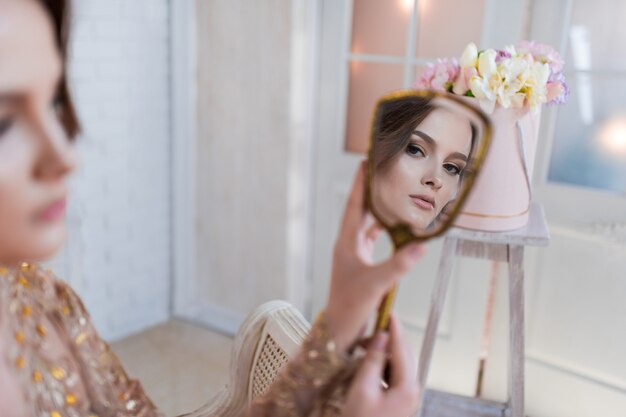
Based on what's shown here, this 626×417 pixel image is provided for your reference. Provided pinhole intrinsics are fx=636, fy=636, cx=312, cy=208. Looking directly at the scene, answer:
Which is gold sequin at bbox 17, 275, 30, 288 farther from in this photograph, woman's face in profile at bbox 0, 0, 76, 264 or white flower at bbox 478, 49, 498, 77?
white flower at bbox 478, 49, 498, 77

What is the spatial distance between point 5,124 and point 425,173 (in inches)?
15.9

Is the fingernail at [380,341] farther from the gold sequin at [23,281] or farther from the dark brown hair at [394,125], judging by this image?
the gold sequin at [23,281]

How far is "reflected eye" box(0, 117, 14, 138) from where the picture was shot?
1.66 ft

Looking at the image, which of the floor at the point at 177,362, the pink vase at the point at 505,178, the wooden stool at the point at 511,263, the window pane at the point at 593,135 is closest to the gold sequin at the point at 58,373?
the pink vase at the point at 505,178

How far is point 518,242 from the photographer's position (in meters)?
1.69

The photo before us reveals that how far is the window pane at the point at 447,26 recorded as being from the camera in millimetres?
2227

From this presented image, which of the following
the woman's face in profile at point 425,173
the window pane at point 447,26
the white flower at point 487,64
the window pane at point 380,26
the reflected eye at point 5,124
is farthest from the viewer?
the window pane at point 380,26

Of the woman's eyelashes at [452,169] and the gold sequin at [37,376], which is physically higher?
the woman's eyelashes at [452,169]

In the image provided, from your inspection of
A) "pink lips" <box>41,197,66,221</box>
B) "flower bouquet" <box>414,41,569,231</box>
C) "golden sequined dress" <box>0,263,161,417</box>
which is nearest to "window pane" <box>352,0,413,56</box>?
"flower bouquet" <box>414,41,569,231</box>

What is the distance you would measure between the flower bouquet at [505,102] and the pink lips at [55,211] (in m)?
1.12

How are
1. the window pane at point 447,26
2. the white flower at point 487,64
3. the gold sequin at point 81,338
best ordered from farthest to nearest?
the window pane at point 447,26 → the white flower at point 487,64 → the gold sequin at point 81,338

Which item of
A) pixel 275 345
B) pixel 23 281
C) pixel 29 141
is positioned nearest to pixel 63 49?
pixel 29 141

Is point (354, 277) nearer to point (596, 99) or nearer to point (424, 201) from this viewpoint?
point (424, 201)

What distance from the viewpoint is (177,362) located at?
2697 mm
